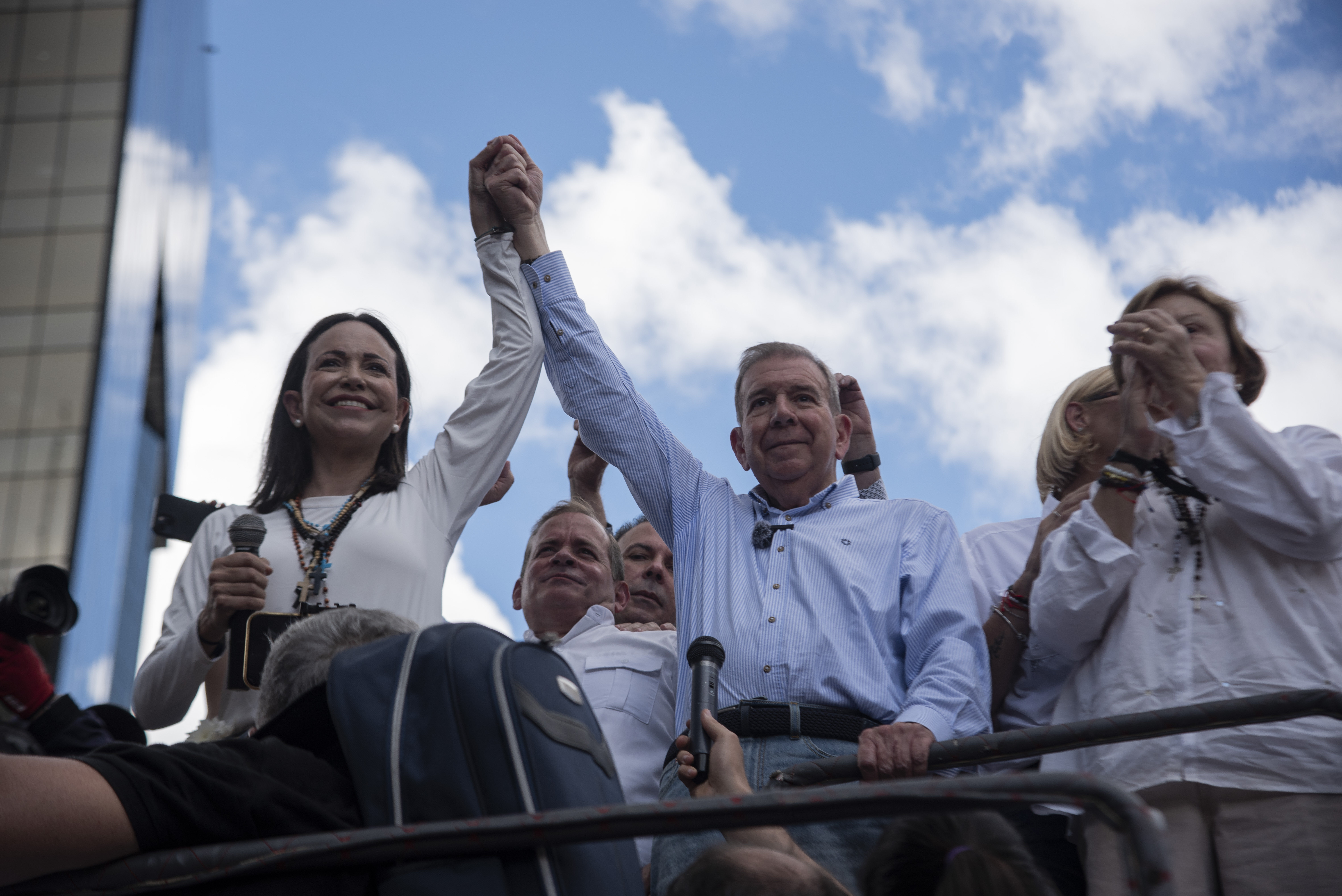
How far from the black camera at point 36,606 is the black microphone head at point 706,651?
47.6 inches

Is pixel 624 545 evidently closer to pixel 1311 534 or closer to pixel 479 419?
pixel 479 419

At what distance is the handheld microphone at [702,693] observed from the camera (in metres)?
2.64

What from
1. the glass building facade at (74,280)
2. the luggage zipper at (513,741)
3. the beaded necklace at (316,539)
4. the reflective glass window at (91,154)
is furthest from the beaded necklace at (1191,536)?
the reflective glass window at (91,154)

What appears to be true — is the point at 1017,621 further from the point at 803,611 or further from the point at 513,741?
the point at 513,741

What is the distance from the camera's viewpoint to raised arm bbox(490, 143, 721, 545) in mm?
3812

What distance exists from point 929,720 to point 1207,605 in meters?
0.68

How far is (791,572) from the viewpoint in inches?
138

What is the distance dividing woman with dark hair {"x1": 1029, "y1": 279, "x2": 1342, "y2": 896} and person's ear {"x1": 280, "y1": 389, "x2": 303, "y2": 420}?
7.15 feet

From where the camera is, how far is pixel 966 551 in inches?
158

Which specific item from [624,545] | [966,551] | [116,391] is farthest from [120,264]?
[966,551]

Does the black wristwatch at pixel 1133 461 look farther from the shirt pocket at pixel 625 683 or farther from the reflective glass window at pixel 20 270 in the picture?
the reflective glass window at pixel 20 270

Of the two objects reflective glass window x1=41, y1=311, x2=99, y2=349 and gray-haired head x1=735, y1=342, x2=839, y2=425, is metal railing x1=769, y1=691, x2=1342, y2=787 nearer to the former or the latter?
gray-haired head x1=735, y1=342, x2=839, y2=425

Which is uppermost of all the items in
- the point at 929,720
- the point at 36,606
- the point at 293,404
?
the point at 293,404

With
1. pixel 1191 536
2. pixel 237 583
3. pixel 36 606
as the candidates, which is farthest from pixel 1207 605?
pixel 36 606
